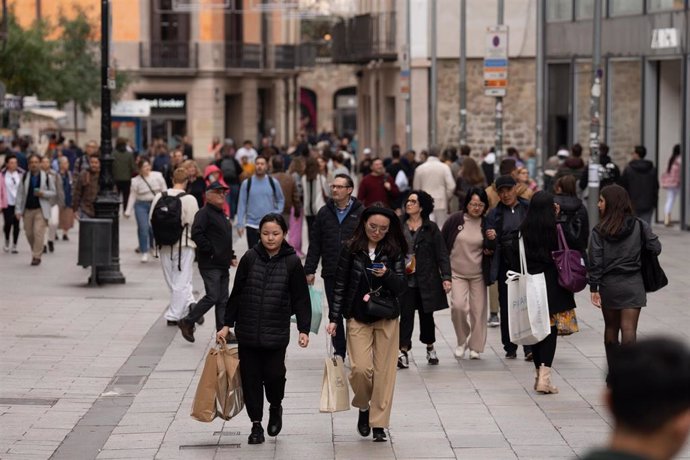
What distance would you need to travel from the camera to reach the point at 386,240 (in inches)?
377

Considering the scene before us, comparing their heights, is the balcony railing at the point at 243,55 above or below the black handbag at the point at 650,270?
above

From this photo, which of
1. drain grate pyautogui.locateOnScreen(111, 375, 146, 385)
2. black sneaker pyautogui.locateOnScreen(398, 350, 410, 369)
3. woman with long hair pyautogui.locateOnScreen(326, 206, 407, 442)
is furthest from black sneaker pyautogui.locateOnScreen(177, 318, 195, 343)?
woman with long hair pyautogui.locateOnScreen(326, 206, 407, 442)

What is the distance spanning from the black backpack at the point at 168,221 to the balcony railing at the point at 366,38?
105 ft

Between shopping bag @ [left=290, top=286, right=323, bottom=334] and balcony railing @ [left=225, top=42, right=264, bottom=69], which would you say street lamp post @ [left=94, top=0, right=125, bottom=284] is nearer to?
shopping bag @ [left=290, top=286, right=323, bottom=334]

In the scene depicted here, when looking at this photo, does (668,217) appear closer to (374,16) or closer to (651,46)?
(651,46)

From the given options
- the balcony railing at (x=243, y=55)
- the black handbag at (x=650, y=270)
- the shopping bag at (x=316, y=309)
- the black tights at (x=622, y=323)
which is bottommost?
the black tights at (x=622, y=323)

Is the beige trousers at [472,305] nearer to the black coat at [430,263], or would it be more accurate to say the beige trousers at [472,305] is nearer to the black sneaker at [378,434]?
the black coat at [430,263]

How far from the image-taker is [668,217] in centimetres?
2712

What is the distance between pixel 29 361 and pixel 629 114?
743 inches

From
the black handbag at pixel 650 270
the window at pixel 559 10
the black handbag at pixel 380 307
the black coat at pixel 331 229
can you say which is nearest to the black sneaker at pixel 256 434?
the black handbag at pixel 380 307

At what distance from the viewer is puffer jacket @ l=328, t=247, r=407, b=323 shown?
9445mm

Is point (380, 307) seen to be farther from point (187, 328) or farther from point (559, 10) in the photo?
point (559, 10)

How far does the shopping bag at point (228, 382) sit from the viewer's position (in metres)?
9.25

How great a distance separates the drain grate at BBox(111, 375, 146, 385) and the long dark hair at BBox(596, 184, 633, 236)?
154 inches
